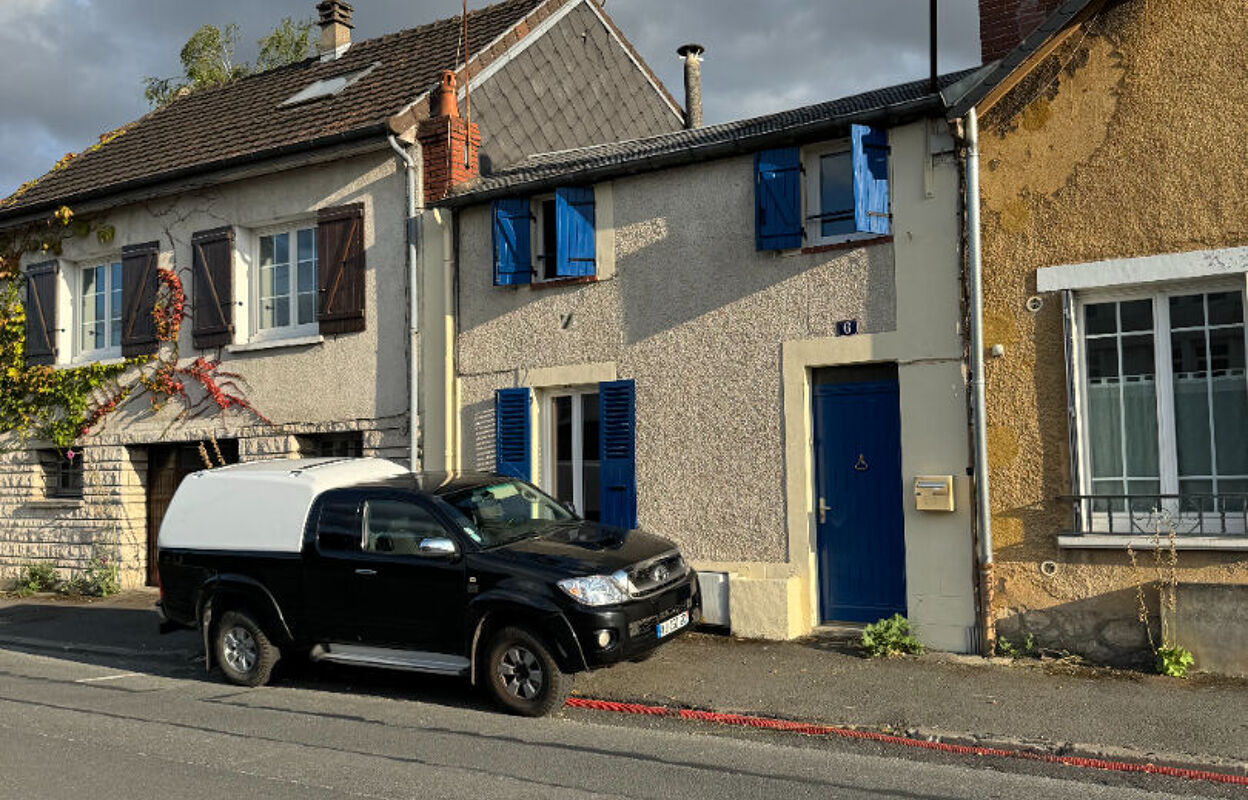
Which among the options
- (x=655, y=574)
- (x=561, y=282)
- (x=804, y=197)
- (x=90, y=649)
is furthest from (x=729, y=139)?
(x=90, y=649)

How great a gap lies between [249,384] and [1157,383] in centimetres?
1061

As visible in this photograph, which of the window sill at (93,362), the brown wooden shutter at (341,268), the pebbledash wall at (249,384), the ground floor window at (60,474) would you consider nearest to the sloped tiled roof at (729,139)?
the pebbledash wall at (249,384)

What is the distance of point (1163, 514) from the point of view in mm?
8492

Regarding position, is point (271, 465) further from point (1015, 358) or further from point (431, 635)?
point (1015, 358)

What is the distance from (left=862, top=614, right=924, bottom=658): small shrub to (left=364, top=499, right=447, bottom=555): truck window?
11.8 ft

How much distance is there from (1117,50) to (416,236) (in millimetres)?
7497

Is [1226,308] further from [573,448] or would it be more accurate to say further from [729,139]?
[573,448]

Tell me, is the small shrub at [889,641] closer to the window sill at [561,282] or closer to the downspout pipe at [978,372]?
the downspout pipe at [978,372]

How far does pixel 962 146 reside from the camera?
30.1ft

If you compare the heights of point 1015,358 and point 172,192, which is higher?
point 172,192

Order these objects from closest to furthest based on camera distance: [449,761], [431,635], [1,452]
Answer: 1. [449,761]
2. [431,635]
3. [1,452]

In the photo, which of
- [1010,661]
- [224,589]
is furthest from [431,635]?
[1010,661]

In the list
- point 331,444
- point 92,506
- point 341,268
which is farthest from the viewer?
point 92,506

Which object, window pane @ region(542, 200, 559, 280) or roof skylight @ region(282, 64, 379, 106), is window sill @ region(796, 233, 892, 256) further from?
roof skylight @ region(282, 64, 379, 106)
